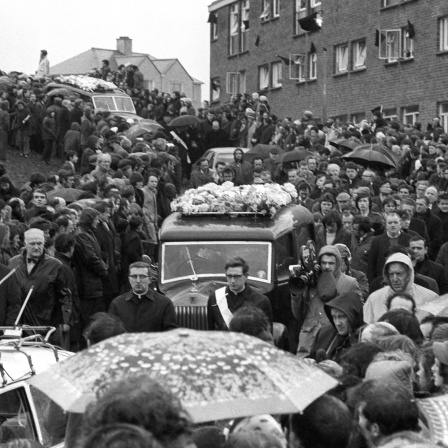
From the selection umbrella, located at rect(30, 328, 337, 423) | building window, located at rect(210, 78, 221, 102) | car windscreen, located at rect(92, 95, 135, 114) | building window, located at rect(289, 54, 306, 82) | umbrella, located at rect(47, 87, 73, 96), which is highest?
building window, located at rect(289, 54, 306, 82)

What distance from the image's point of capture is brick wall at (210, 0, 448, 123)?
150ft

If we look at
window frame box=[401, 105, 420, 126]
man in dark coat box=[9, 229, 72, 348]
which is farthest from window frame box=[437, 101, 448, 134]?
man in dark coat box=[9, 229, 72, 348]

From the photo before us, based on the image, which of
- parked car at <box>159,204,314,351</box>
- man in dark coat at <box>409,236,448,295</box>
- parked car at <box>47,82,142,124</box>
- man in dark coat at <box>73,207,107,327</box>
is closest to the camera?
parked car at <box>159,204,314,351</box>

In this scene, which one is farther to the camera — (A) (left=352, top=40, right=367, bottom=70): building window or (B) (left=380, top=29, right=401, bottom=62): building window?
(A) (left=352, top=40, right=367, bottom=70): building window

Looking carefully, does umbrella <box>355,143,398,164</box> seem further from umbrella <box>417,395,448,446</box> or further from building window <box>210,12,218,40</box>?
building window <box>210,12,218,40</box>

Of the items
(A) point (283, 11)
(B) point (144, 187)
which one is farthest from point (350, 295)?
(A) point (283, 11)

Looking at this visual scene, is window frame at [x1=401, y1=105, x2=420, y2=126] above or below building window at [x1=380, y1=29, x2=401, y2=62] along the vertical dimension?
below

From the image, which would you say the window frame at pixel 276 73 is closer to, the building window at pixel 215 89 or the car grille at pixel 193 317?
the building window at pixel 215 89

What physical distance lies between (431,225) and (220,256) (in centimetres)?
493

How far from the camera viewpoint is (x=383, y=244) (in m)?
16.4

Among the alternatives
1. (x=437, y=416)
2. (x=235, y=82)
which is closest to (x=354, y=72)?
(x=235, y=82)

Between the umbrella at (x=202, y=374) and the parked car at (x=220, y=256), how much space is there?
25.9 ft

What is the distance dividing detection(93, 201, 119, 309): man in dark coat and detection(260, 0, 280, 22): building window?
141ft

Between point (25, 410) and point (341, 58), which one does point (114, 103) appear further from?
point (25, 410)
